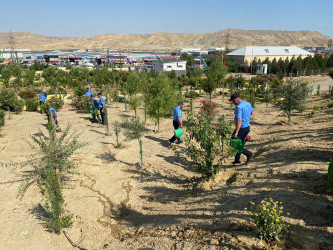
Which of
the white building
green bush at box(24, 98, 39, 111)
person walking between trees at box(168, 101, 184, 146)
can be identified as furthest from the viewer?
the white building

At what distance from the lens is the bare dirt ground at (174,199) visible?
3.81 m

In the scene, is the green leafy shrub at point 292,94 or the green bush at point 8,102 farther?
the green bush at point 8,102

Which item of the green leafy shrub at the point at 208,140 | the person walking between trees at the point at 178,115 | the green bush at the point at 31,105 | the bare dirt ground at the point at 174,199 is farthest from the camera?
the green bush at the point at 31,105

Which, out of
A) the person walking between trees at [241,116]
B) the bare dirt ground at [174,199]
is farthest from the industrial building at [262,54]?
the person walking between trees at [241,116]

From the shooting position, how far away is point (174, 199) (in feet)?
19.5

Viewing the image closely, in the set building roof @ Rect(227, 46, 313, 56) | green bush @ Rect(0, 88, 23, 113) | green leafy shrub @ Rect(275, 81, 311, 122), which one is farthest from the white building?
green leafy shrub @ Rect(275, 81, 311, 122)

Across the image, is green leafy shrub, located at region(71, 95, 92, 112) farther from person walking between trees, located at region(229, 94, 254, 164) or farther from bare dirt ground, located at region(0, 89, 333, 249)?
person walking between trees, located at region(229, 94, 254, 164)

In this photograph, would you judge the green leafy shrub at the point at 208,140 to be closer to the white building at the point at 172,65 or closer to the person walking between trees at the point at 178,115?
the person walking between trees at the point at 178,115

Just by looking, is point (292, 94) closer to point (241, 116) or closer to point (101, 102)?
point (241, 116)

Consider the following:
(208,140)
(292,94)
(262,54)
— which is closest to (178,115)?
(208,140)

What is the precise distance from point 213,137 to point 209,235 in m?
2.55

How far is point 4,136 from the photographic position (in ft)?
36.7

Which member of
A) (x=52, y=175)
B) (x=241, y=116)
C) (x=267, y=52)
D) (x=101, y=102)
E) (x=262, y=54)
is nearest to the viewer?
(x=52, y=175)

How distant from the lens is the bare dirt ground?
381 centimetres
